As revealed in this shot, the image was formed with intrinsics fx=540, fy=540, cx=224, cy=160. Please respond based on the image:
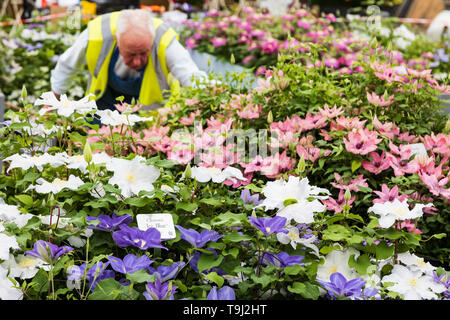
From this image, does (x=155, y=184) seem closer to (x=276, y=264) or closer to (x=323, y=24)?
(x=276, y=264)

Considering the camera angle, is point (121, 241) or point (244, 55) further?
point (244, 55)

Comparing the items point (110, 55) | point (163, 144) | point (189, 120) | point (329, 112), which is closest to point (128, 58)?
point (110, 55)

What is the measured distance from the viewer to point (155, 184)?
4.38ft

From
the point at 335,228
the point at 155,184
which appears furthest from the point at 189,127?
the point at 335,228

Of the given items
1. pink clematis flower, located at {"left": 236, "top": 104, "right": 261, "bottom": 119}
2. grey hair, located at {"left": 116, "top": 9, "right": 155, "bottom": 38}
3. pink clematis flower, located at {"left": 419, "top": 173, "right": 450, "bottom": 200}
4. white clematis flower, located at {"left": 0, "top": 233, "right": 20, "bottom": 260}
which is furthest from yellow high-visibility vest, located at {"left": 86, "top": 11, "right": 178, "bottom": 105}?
white clematis flower, located at {"left": 0, "top": 233, "right": 20, "bottom": 260}

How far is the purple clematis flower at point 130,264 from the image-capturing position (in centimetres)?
102

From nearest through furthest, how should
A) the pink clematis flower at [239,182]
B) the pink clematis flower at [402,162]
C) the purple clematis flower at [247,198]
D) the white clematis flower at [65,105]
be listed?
the purple clematis flower at [247,198] < the white clematis flower at [65,105] < the pink clematis flower at [239,182] < the pink clematis flower at [402,162]

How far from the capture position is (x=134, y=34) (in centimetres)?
309

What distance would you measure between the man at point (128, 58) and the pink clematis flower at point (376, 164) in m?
1.57

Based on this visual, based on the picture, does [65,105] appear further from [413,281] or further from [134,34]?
[134,34]

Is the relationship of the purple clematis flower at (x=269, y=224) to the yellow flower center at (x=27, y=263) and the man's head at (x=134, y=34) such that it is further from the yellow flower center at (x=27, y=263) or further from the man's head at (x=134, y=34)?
the man's head at (x=134, y=34)

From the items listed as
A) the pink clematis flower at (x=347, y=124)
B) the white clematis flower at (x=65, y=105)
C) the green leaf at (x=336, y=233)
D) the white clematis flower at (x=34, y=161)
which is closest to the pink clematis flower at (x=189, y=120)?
the pink clematis flower at (x=347, y=124)
